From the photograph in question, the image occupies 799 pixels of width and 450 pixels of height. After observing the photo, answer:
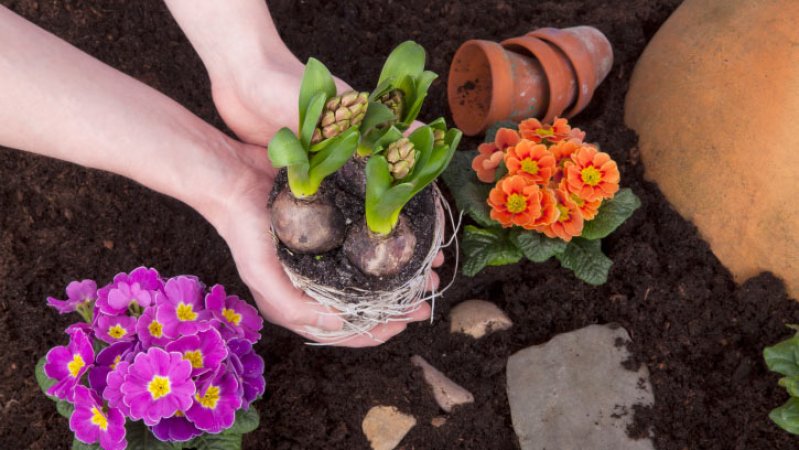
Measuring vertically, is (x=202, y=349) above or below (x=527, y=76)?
below

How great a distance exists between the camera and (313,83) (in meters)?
1.32

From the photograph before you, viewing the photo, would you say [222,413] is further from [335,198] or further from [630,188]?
[630,188]

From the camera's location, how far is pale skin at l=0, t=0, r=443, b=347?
1635 millimetres

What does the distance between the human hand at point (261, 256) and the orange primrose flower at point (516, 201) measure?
0.22 m

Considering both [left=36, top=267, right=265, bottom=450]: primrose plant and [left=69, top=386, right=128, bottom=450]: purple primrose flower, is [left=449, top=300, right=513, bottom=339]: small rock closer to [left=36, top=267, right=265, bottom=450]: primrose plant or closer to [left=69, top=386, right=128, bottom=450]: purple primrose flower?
[left=36, top=267, right=265, bottom=450]: primrose plant

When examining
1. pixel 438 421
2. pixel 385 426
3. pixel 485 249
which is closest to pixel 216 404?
pixel 385 426

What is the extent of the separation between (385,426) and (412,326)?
32 centimetres

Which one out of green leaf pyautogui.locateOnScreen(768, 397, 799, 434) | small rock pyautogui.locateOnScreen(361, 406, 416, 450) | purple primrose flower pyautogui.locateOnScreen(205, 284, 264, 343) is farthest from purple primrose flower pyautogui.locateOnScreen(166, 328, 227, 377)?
green leaf pyautogui.locateOnScreen(768, 397, 799, 434)

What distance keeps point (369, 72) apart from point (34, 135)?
1215mm

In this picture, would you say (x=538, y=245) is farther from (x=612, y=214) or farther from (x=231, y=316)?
(x=231, y=316)

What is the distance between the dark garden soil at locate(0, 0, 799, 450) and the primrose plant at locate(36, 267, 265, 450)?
0.33m

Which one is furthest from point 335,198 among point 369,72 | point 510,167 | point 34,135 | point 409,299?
point 369,72

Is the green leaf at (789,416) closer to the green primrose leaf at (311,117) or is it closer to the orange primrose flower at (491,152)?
the orange primrose flower at (491,152)

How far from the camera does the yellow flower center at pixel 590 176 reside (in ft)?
6.30
